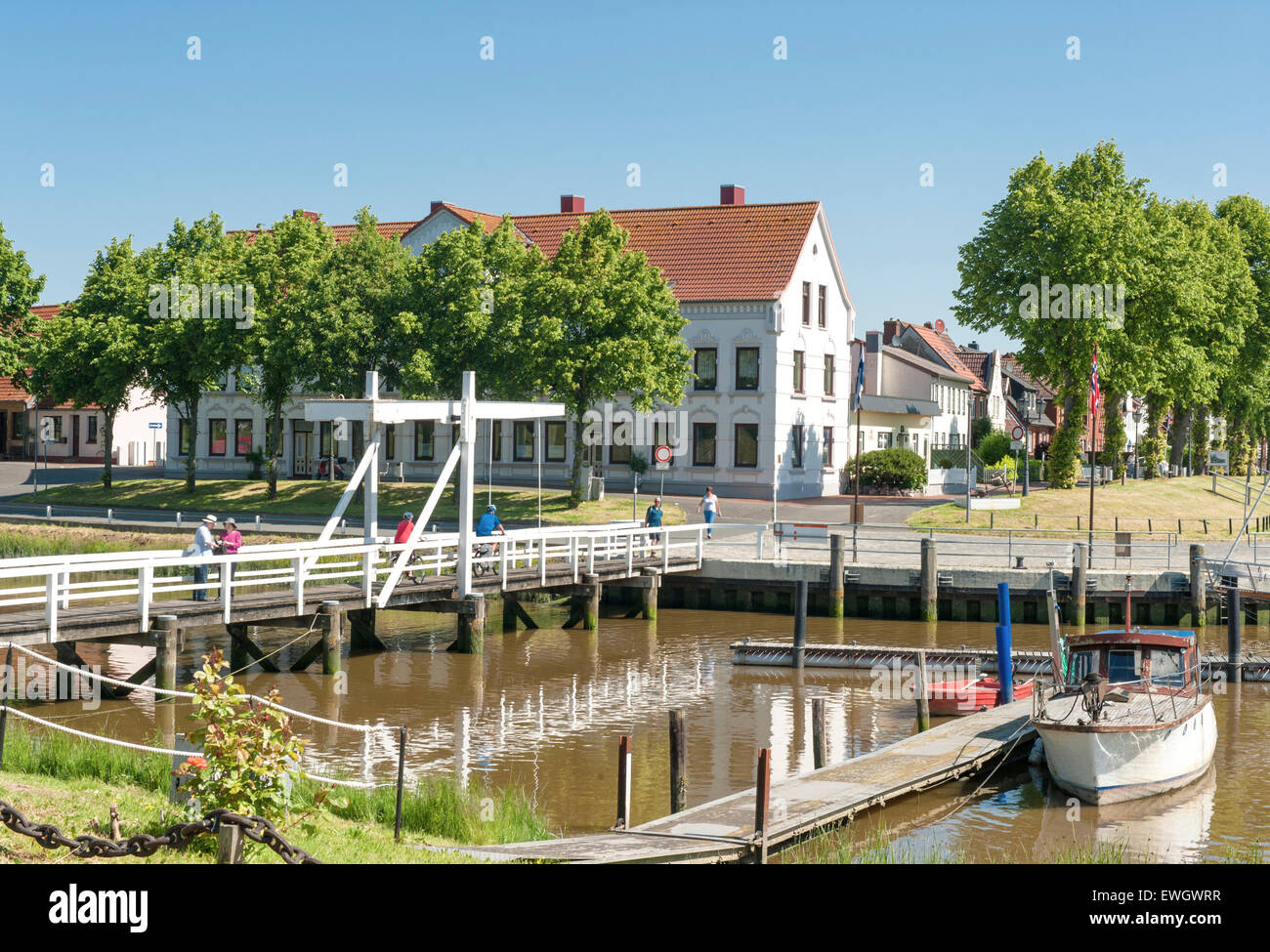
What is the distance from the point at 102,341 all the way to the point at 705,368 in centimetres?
2679

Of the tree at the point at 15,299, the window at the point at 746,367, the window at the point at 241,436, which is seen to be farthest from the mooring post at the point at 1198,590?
the tree at the point at 15,299

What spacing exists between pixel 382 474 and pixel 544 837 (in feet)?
167

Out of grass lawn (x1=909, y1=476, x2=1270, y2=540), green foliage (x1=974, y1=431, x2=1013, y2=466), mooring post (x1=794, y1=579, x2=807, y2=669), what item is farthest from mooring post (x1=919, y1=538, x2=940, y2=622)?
green foliage (x1=974, y1=431, x2=1013, y2=466)

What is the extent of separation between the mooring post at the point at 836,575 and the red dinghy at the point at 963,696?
449 inches

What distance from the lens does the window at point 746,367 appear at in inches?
2292

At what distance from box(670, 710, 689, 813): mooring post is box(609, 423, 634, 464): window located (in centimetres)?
4178

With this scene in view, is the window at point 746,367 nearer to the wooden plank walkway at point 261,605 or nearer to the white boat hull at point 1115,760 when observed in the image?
the wooden plank walkway at point 261,605

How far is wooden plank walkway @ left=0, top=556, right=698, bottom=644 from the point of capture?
68.8 feet

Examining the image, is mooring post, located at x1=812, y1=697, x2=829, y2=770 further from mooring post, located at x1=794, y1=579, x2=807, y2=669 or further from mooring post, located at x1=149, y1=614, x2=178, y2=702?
mooring post, located at x1=149, y1=614, x2=178, y2=702

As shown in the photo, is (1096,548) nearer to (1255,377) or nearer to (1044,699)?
(1044,699)

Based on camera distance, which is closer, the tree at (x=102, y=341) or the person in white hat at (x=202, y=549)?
the person in white hat at (x=202, y=549)

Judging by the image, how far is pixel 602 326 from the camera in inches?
1946

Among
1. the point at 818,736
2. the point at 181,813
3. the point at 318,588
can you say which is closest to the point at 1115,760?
the point at 818,736
